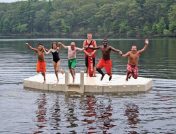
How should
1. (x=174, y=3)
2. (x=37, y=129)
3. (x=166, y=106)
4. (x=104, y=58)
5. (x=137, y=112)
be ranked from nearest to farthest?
1. (x=37, y=129)
2. (x=137, y=112)
3. (x=166, y=106)
4. (x=104, y=58)
5. (x=174, y=3)

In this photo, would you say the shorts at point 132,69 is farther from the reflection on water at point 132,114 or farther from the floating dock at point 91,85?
the reflection on water at point 132,114

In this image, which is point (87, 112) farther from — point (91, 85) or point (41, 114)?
point (91, 85)

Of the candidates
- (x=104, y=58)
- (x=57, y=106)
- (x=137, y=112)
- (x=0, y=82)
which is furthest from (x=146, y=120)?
(x=0, y=82)

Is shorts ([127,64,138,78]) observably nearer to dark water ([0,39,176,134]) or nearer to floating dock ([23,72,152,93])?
floating dock ([23,72,152,93])

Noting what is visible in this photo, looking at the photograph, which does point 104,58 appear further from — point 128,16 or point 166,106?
point 128,16

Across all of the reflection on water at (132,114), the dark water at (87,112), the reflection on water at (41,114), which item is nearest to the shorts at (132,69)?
the dark water at (87,112)

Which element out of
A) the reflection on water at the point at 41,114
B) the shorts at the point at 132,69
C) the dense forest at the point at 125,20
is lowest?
the reflection on water at the point at 41,114

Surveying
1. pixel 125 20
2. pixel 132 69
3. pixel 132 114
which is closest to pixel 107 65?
pixel 132 69

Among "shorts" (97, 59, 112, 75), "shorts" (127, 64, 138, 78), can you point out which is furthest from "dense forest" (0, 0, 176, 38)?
"shorts" (97, 59, 112, 75)

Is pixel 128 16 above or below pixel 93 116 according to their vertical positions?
above

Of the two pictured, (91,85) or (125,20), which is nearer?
(91,85)

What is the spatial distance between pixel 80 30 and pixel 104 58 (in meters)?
161

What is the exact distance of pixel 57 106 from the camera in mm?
19828

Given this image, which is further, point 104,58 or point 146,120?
point 104,58
